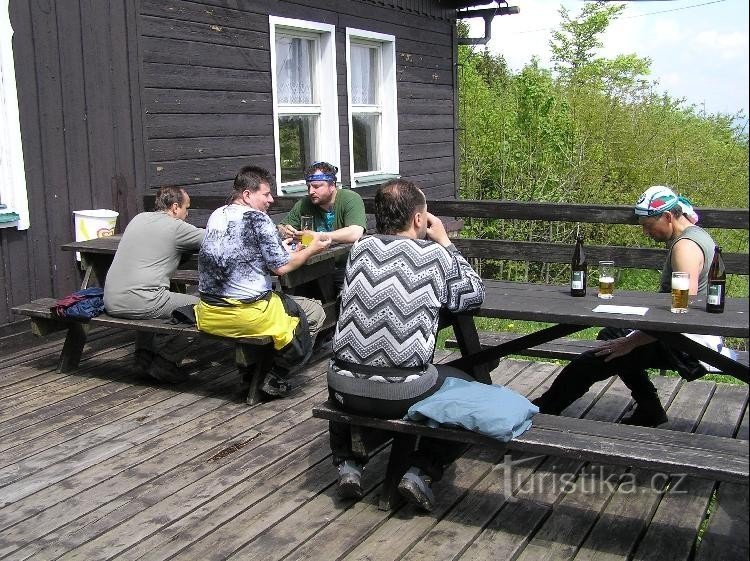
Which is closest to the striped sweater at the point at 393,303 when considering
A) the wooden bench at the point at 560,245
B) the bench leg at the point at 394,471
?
the bench leg at the point at 394,471

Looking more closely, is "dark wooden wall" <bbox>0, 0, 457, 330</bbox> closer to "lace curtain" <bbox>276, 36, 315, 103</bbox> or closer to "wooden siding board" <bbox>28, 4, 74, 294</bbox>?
"wooden siding board" <bbox>28, 4, 74, 294</bbox>

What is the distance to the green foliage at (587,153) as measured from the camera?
12.8 metres

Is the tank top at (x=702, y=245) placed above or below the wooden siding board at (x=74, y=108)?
below

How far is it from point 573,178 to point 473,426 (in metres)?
10.9

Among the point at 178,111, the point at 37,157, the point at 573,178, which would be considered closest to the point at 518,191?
the point at 573,178

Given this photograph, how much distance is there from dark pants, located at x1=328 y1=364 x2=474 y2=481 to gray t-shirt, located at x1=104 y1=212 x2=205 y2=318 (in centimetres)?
200

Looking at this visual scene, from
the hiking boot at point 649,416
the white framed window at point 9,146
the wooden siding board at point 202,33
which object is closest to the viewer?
the hiking boot at point 649,416

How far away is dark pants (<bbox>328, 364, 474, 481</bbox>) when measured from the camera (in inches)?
125

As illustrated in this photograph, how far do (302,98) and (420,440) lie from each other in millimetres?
6054

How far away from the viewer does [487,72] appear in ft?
101

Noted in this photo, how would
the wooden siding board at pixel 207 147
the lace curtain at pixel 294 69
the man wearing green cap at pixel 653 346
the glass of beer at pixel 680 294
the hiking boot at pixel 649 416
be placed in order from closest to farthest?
the glass of beer at pixel 680 294 → the man wearing green cap at pixel 653 346 → the hiking boot at pixel 649 416 → the wooden siding board at pixel 207 147 → the lace curtain at pixel 294 69

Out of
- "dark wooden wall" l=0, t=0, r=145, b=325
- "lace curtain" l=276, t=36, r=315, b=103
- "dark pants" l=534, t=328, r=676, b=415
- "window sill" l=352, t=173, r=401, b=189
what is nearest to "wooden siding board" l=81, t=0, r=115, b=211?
"dark wooden wall" l=0, t=0, r=145, b=325

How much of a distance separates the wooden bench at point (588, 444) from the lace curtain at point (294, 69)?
570 cm

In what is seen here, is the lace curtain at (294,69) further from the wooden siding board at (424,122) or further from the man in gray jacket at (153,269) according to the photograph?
the man in gray jacket at (153,269)
